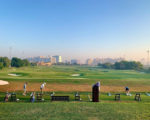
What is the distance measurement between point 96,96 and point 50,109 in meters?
5.44

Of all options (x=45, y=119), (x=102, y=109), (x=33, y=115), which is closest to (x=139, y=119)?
(x=102, y=109)

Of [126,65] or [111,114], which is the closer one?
[111,114]

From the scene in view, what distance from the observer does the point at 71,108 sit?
11.8 metres

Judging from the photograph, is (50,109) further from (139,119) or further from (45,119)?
(139,119)

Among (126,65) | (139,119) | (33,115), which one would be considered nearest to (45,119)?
(33,115)

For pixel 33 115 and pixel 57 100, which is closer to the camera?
pixel 33 115

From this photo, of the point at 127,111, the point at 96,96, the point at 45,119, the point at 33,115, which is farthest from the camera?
the point at 96,96

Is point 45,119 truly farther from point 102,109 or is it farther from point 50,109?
point 102,109

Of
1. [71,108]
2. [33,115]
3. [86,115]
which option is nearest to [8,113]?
[33,115]

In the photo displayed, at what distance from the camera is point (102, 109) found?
11.7 m

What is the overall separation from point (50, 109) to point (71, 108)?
5.94 feet

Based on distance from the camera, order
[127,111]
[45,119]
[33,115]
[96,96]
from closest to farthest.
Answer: [45,119], [33,115], [127,111], [96,96]

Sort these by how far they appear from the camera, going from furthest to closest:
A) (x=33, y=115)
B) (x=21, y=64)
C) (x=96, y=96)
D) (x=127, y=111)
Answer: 1. (x=21, y=64)
2. (x=96, y=96)
3. (x=127, y=111)
4. (x=33, y=115)

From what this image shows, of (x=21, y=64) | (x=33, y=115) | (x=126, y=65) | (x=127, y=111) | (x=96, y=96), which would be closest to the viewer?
(x=33, y=115)
